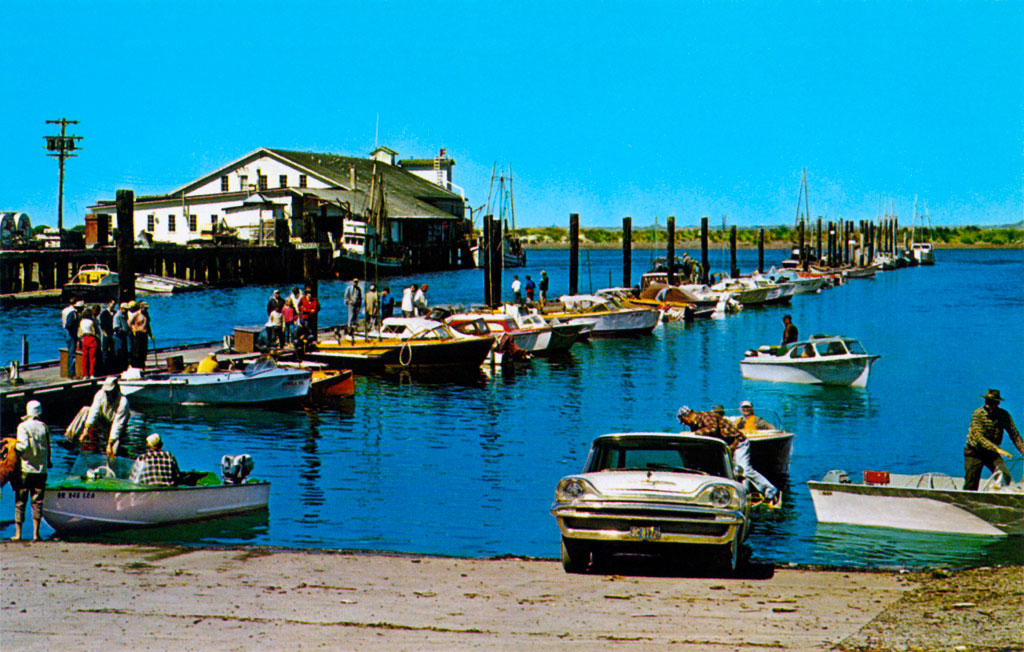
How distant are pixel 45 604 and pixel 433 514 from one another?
9.32 metres

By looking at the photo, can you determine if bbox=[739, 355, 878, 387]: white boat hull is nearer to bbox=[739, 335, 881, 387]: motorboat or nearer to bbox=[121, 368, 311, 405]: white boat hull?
bbox=[739, 335, 881, 387]: motorboat

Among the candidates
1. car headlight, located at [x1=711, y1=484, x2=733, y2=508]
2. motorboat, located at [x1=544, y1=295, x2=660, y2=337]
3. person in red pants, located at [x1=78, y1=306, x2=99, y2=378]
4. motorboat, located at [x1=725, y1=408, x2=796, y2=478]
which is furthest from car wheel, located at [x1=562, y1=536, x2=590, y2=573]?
motorboat, located at [x1=544, y1=295, x2=660, y2=337]

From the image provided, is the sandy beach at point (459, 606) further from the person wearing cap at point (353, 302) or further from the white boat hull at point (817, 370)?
the person wearing cap at point (353, 302)

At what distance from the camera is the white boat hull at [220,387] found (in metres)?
29.6

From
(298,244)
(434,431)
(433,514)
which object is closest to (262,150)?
(298,244)

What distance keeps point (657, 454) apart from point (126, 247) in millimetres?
24561

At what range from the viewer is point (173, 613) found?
1044 cm

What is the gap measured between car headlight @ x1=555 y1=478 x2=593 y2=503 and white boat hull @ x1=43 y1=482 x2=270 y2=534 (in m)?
7.84

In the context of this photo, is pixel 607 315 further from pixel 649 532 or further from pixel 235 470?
pixel 649 532

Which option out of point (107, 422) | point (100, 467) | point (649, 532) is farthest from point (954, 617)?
point (107, 422)

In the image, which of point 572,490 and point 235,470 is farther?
point 235,470

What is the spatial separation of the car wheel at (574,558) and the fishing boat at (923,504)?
20.9 ft

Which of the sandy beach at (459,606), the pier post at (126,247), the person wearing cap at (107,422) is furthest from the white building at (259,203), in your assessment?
the sandy beach at (459,606)

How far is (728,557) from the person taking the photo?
11781 millimetres
